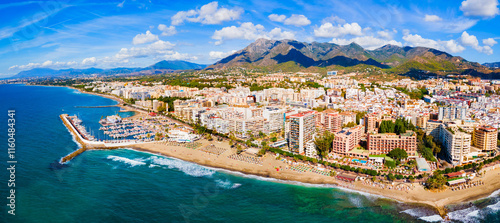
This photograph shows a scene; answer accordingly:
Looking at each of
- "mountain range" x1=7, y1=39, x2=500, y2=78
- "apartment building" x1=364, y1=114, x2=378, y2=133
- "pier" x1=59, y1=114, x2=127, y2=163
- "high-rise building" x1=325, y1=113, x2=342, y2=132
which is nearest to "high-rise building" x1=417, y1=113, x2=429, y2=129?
"apartment building" x1=364, y1=114, x2=378, y2=133

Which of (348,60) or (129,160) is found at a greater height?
(348,60)

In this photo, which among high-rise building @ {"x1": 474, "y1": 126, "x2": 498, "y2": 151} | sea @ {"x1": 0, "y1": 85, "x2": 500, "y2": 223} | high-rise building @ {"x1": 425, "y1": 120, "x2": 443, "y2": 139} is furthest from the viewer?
high-rise building @ {"x1": 425, "y1": 120, "x2": 443, "y2": 139}

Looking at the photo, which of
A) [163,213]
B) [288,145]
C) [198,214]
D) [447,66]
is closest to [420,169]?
[288,145]

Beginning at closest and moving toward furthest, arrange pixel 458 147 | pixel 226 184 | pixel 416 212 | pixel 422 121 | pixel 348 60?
pixel 416 212 < pixel 226 184 < pixel 458 147 < pixel 422 121 < pixel 348 60

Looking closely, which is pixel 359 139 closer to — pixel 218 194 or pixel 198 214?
pixel 218 194

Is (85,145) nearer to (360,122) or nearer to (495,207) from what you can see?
(360,122)

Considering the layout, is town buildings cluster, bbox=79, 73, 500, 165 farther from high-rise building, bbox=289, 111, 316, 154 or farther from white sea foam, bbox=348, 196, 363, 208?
white sea foam, bbox=348, 196, 363, 208

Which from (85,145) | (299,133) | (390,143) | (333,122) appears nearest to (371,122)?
(333,122)
